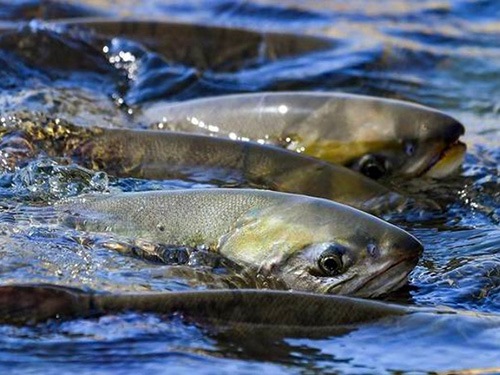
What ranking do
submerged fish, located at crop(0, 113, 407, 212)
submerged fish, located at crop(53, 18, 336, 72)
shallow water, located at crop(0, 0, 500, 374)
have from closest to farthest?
1. shallow water, located at crop(0, 0, 500, 374)
2. submerged fish, located at crop(0, 113, 407, 212)
3. submerged fish, located at crop(53, 18, 336, 72)

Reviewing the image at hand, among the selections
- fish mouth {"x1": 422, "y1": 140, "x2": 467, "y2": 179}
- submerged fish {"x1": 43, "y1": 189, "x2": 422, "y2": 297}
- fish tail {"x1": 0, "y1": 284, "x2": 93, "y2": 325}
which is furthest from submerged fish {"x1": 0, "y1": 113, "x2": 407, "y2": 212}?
fish tail {"x1": 0, "y1": 284, "x2": 93, "y2": 325}

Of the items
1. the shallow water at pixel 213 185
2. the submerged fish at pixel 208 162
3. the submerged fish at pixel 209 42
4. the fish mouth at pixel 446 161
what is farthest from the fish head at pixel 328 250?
the submerged fish at pixel 209 42

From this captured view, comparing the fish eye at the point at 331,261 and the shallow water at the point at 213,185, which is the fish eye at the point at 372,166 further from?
the fish eye at the point at 331,261

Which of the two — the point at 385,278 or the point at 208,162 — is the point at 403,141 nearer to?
the point at 208,162

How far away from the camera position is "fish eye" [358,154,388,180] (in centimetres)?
546

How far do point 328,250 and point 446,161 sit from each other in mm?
2001

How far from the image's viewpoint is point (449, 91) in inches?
307

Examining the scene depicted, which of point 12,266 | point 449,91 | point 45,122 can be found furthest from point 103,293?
point 449,91

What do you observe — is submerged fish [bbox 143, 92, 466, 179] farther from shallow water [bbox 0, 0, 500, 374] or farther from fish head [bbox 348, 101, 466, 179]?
shallow water [bbox 0, 0, 500, 374]

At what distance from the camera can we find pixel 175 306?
126 inches

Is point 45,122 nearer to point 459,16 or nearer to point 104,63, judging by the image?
point 104,63

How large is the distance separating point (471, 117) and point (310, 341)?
4.17 meters

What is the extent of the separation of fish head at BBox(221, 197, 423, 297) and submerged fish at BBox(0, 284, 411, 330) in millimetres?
425

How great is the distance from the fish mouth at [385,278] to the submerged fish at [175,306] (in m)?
0.44
